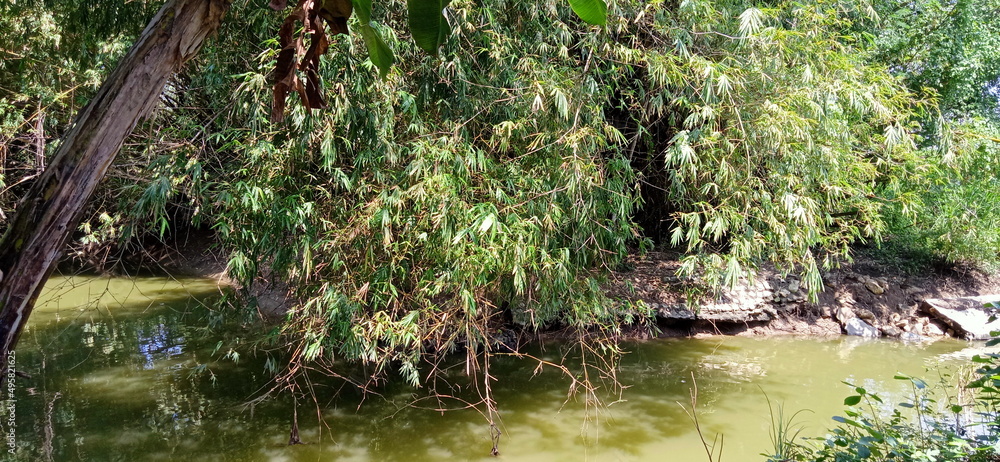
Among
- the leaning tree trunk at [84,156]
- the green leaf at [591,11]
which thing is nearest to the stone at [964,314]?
the green leaf at [591,11]

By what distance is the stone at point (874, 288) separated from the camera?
21.6 ft

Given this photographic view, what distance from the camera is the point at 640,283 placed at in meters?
5.81

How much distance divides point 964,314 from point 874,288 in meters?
0.81

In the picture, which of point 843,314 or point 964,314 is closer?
point 964,314

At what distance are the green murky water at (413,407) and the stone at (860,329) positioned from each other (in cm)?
22

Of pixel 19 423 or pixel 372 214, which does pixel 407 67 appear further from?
pixel 19 423

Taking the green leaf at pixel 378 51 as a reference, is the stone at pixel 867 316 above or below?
below

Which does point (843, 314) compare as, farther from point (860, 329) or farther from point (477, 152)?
point (477, 152)

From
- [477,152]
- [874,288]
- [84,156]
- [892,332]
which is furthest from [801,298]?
[84,156]

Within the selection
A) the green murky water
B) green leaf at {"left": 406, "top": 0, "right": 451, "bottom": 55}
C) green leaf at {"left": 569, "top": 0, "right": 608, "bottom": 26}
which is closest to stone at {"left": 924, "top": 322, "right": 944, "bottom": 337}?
the green murky water

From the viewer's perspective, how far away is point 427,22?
3.31 ft

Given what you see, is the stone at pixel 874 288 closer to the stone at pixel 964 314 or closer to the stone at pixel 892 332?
the stone at pixel 964 314

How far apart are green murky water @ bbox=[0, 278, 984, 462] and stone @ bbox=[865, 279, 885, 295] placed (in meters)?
0.92

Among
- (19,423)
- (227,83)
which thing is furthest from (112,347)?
(227,83)
